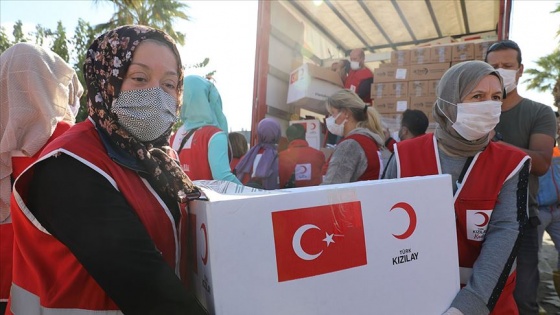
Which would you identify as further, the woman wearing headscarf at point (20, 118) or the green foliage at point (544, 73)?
the green foliage at point (544, 73)

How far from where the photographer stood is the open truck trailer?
444 cm

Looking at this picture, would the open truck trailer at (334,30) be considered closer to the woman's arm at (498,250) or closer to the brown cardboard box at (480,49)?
the brown cardboard box at (480,49)

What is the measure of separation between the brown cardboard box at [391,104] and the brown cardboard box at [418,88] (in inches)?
3.9

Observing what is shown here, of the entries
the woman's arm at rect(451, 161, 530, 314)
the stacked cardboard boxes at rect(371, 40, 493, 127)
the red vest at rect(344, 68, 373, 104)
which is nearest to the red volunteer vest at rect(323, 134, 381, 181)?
the woman's arm at rect(451, 161, 530, 314)

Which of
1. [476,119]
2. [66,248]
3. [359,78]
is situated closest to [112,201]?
[66,248]

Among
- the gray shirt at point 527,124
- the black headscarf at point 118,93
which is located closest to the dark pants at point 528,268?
the gray shirt at point 527,124

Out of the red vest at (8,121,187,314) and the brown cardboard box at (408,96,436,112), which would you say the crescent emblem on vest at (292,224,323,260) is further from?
the brown cardboard box at (408,96,436,112)

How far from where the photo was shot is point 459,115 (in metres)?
1.62

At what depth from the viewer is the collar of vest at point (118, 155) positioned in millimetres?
1021

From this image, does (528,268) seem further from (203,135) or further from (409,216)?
(203,135)

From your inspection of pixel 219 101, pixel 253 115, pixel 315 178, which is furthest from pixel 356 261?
pixel 253 115

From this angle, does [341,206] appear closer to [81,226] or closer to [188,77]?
[81,226]

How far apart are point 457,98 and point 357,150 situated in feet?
2.73

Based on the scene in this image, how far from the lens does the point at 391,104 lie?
14.7 ft
